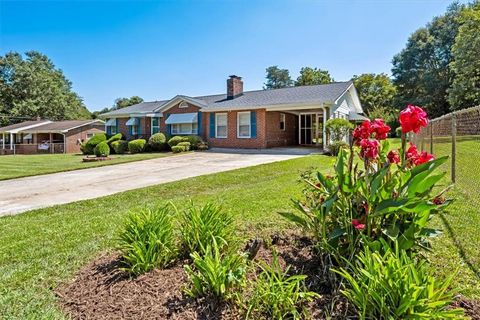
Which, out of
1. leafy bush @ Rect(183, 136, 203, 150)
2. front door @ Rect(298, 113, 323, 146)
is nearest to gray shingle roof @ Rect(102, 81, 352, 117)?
front door @ Rect(298, 113, 323, 146)

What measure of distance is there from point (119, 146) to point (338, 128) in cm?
1576

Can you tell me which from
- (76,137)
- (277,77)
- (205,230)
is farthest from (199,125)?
(277,77)

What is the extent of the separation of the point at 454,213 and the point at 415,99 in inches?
1516

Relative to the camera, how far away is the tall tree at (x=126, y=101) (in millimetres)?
65250

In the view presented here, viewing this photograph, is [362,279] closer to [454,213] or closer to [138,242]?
[138,242]

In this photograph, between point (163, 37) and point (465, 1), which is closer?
point (163, 37)

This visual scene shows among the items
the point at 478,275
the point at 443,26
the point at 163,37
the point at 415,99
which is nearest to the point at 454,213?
the point at 478,275

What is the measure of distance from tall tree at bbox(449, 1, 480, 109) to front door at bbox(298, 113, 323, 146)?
13952mm

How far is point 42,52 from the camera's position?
56.6 metres

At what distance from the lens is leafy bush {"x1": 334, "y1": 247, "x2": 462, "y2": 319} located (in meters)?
1.65

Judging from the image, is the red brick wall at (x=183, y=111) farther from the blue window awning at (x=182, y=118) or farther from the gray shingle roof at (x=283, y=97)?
the gray shingle roof at (x=283, y=97)

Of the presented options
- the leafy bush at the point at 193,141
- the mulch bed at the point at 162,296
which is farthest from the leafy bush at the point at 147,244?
the leafy bush at the point at 193,141

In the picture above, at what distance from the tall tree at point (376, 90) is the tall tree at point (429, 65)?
58.2 inches

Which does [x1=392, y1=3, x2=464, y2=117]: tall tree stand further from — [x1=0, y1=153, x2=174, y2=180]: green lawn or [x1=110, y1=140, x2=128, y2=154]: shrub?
[x1=0, y1=153, x2=174, y2=180]: green lawn
